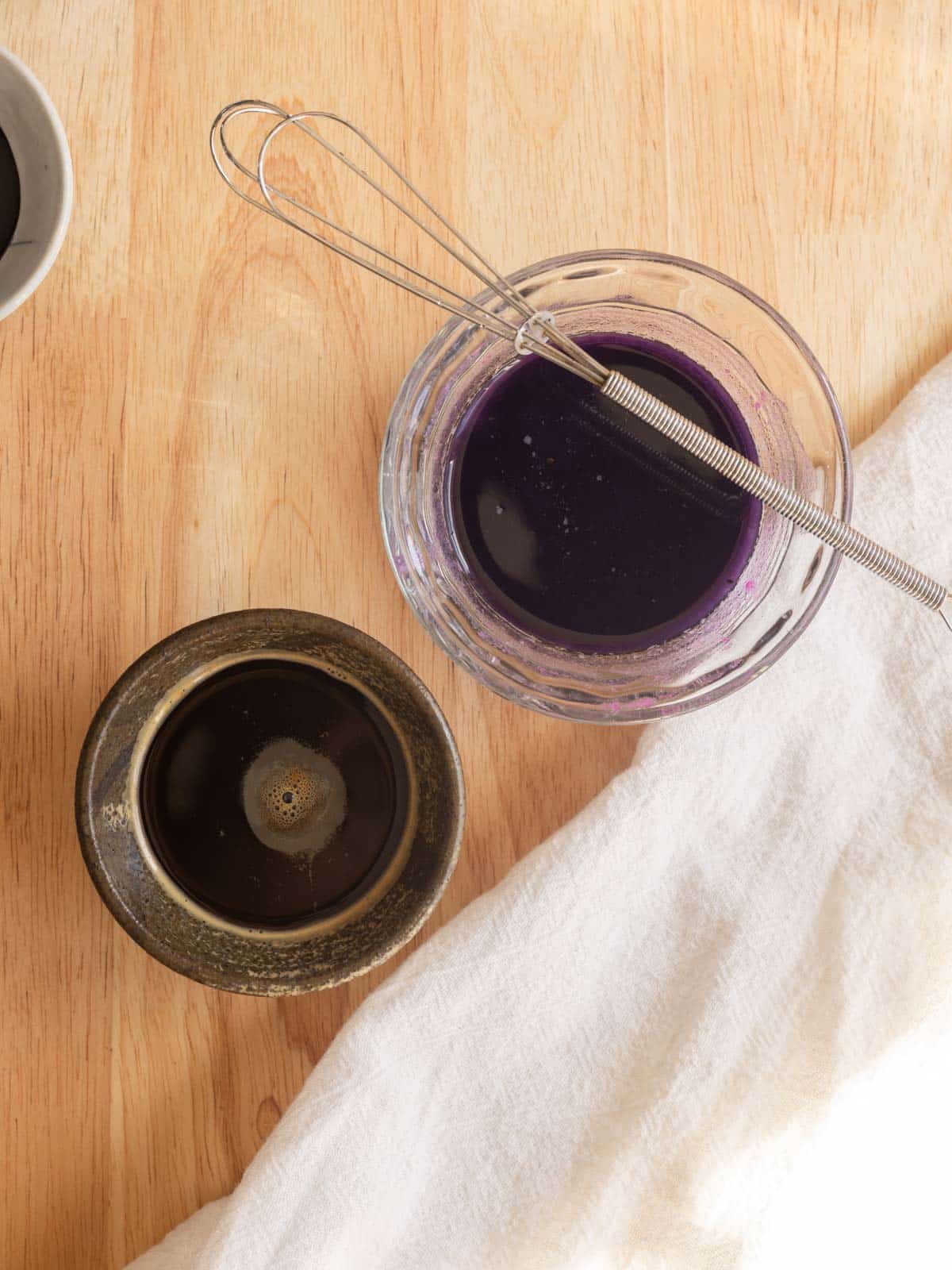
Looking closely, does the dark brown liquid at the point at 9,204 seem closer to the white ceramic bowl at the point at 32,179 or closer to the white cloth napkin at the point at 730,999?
the white ceramic bowl at the point at 32,179

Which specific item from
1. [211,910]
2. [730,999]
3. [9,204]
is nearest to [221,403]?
[9,204]

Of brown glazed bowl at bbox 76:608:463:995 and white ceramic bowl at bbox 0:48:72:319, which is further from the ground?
white ceramic bowl at bbox 0:48:72:319

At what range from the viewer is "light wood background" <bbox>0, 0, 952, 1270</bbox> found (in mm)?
615

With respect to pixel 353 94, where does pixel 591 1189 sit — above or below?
below

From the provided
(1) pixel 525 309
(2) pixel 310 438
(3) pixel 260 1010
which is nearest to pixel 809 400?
(1) pixel 525 309

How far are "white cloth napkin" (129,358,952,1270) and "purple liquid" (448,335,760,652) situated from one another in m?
0.07

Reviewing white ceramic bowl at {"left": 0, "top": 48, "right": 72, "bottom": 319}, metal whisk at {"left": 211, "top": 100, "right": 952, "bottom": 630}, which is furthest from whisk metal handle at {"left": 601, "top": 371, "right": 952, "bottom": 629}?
white ceramic bowl at {"left": 0, "top": 48, "right": 72, "bottom": 319}

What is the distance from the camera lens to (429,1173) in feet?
2.09

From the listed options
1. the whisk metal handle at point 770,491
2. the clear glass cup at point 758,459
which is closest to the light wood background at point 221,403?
the clear glass cup at point 758,459

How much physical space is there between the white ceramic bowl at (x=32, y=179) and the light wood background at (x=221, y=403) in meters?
0.06

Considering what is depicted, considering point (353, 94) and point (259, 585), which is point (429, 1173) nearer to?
point (259, 585)

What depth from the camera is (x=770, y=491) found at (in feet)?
1.81

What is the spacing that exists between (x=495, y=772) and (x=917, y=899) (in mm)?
244

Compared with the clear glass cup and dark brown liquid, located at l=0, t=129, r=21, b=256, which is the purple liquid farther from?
dark brown liquid, located at l=0, t=129, r=21, b=256
